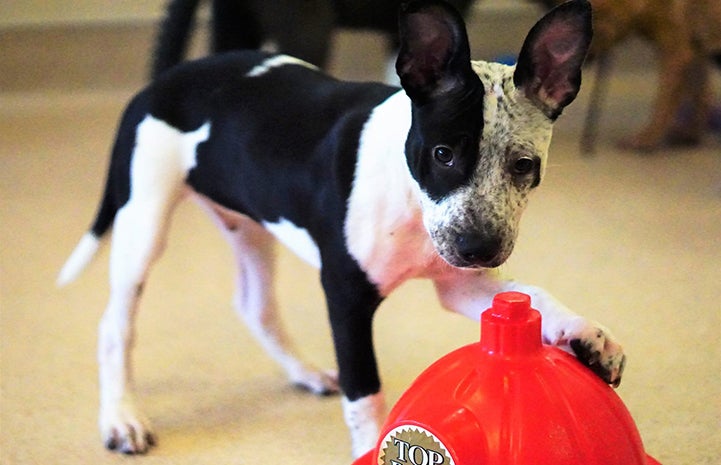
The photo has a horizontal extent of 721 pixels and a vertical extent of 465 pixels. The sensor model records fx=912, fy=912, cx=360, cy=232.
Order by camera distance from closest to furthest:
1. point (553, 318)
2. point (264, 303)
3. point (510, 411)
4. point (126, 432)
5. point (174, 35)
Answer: point (510, 411) < point (553, 318) < point (126, 432) < point (264, 303) < point (174, 35)

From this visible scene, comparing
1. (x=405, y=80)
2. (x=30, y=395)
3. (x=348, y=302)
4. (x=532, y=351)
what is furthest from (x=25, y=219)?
(x=532, y=351)

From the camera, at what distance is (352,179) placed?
4.36 feet

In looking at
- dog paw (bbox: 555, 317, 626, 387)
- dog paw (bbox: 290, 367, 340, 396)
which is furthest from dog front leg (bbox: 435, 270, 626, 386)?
dog paw (bbox: 290, 367, 340, 396)

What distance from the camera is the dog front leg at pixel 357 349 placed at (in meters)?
1.36

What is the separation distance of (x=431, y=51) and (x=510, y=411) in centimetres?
48

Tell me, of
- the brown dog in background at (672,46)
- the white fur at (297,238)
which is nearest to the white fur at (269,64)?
the white fur at (297,238)

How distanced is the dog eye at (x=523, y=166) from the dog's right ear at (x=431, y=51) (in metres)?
0.12

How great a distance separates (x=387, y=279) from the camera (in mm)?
1345

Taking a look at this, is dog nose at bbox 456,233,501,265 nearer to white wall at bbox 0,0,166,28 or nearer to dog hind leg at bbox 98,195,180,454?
dog hind leg at bbox 98,195,180,454

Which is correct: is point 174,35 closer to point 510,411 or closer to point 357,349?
point 357,349

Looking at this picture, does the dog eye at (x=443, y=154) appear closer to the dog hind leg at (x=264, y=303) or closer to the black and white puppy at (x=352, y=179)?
the black and white puppy at (x=352, y=179)

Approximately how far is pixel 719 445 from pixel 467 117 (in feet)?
2.48

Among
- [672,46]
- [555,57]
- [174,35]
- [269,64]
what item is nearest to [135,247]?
[269,64]

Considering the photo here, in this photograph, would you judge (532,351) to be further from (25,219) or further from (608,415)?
(25,219)
